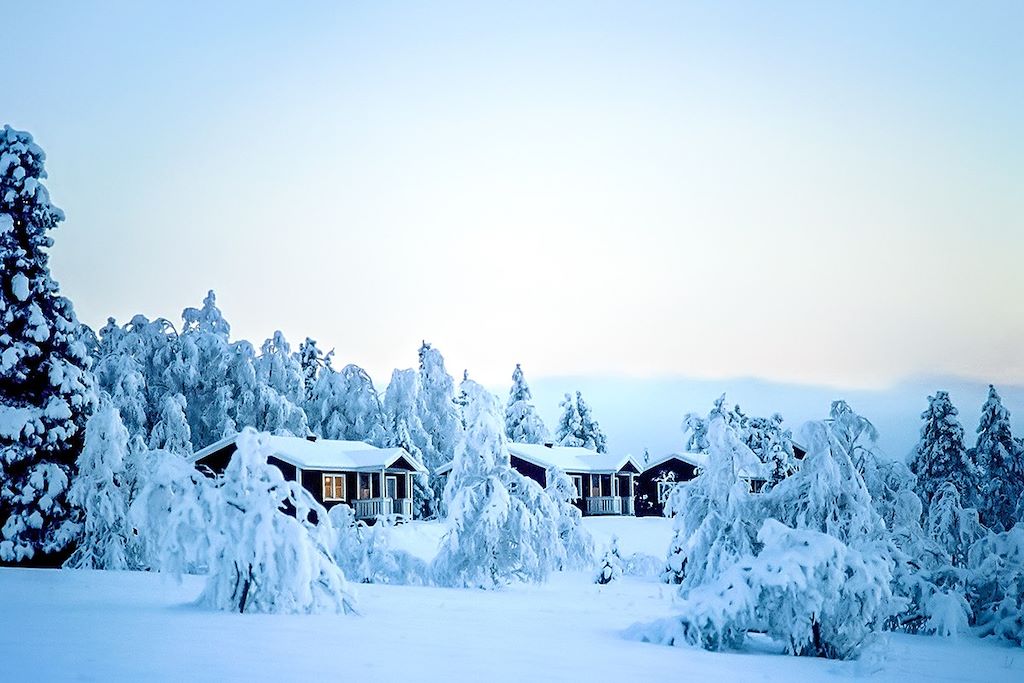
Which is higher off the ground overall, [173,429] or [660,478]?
[173,429]

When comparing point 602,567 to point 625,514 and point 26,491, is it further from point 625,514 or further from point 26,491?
point 625,514

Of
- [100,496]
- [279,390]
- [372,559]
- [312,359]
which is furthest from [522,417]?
[100,496]

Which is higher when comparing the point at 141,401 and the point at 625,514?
the point at 141,401

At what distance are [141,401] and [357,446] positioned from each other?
38.8ft

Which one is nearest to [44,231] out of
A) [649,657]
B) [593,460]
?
[649,657]

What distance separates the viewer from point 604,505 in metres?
59.3

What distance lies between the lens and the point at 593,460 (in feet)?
202

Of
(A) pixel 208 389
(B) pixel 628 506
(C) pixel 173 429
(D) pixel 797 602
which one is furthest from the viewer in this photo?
(B) pixel 628 506

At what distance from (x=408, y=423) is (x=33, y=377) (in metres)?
35.7

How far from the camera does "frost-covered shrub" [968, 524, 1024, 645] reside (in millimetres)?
21344

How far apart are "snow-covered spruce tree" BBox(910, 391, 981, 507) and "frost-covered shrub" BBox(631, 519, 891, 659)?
37.4 meters

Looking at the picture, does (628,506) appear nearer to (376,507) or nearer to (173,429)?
(376,507)

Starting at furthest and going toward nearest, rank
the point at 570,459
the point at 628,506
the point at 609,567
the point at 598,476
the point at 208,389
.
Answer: the point at 628,506
the point at 598,476
the point at 570,459
the point at 208,389
the point at 609,567

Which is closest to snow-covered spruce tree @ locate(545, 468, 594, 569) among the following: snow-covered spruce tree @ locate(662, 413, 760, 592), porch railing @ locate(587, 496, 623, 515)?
snow-covered spruce tree @ locate(662, 413, 760, 592)
